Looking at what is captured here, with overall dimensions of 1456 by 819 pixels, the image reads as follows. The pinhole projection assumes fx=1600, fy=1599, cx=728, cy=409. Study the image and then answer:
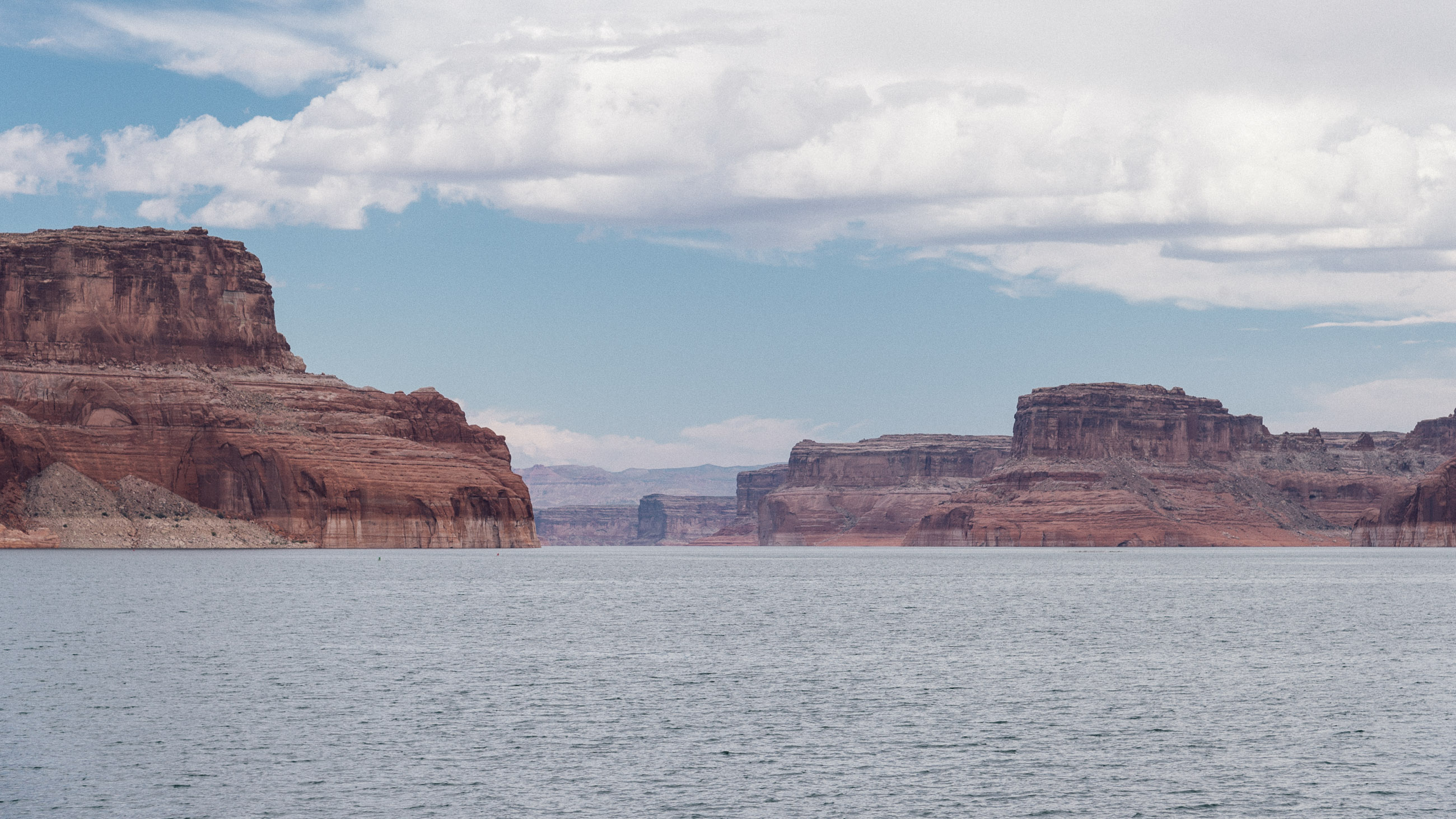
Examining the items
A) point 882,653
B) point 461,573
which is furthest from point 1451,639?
point 461,573

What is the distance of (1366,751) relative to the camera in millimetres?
48094

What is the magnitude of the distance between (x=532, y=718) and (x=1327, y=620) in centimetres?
6264

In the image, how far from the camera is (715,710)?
56281 millimetres

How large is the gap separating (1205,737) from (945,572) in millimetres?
139120

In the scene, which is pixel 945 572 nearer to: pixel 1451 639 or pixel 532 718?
pixel 1451 639

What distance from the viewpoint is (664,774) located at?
1756 inches

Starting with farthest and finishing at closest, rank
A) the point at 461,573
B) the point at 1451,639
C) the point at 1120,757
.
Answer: the point at 461,573
the point at 1451,639
the point at 1120,757

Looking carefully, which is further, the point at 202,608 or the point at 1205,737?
the point at 202,608

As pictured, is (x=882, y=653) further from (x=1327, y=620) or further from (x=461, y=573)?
(x=461, y=573)

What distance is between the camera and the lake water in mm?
41875

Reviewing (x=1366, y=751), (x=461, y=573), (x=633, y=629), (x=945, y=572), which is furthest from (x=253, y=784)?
(x=945, y=572)

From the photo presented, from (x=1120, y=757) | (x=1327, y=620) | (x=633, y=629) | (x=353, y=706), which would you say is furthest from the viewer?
(x=1327, y=620)

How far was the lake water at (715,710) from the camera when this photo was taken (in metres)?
41.9

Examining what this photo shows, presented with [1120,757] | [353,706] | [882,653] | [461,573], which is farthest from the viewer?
[461,573]
